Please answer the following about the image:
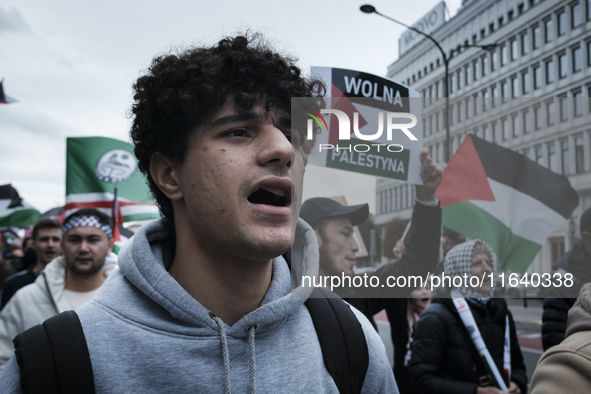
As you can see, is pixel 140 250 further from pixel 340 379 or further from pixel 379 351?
pixel 379 351

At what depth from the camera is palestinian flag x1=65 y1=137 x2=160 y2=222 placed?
5758 millimetres

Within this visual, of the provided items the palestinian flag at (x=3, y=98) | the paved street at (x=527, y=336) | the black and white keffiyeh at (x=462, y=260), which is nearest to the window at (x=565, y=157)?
the black and white keffiyeh at (x=462, y=260)

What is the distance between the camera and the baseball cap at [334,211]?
187 centimetres

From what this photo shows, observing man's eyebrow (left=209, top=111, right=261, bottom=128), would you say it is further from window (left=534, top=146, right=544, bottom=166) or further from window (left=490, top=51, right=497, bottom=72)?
window (left=490, top=51, right=497, bottom=72)

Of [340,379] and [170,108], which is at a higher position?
[170,108]

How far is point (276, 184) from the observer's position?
158cm

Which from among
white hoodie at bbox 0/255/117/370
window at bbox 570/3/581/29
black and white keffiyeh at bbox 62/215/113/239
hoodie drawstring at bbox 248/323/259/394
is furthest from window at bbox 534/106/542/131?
window at bbox 570/3/581/29

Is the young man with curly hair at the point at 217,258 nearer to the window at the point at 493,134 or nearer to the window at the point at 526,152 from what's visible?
the window at the point at 493,134

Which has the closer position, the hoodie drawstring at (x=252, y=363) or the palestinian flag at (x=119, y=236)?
the hoodie drawstring at (x=252, y=363)

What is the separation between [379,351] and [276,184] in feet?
2.23

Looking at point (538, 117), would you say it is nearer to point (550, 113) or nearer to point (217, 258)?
point (550, 113)

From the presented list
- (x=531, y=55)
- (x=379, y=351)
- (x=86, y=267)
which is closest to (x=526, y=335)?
(x=86, y=267)

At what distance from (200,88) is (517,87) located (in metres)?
51.0

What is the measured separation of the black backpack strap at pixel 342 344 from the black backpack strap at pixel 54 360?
70 cm
